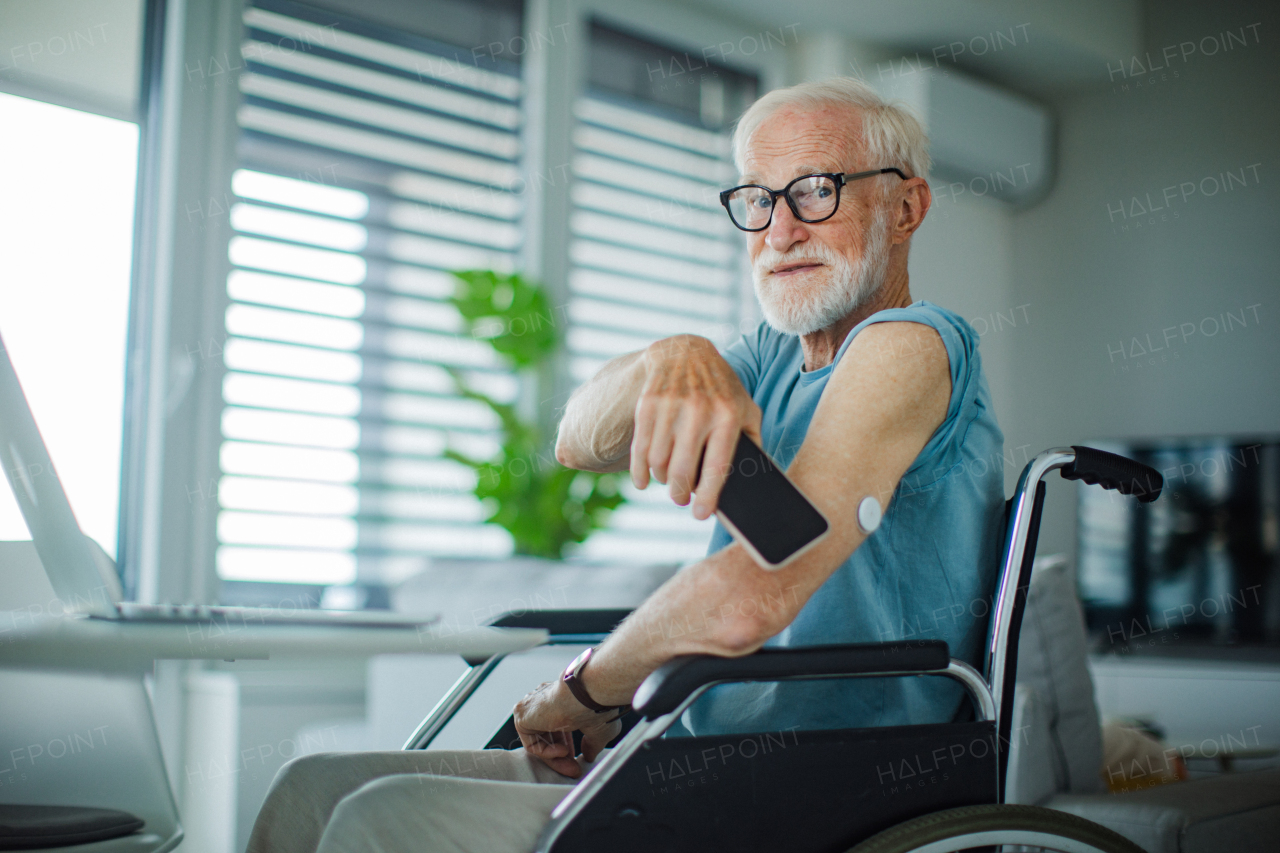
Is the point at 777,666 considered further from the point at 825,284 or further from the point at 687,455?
the point at 825,284

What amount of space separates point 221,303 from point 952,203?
9.41 feet

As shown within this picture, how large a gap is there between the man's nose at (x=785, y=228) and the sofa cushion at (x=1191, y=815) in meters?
1.02

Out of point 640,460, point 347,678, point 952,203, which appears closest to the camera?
point 640,460

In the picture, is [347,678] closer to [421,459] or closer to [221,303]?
[421,459]

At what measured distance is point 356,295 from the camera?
2945 mm

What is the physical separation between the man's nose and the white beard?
0.04 feet

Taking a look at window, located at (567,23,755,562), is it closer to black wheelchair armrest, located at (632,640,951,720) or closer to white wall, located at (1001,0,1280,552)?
white wall, located at (1001,0,1280,552)

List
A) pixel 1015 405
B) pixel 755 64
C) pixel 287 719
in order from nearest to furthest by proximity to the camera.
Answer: pixel 287 719 → pixel 755 64 → pixel 1015 405

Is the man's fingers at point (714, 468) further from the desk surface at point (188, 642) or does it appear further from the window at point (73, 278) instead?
the window at point (73, 278)

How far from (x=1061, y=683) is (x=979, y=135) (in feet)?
8.88

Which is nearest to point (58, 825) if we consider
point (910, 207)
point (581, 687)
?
point (581, 687)

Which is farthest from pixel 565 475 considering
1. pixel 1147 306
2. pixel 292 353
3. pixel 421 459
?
pixel 1147 306

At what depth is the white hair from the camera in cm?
129

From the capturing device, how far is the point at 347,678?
2.86 meters
